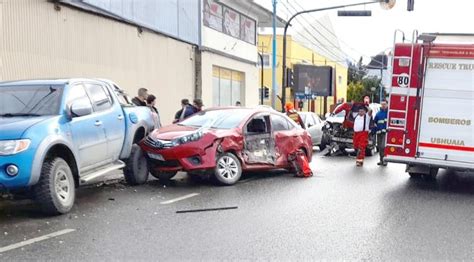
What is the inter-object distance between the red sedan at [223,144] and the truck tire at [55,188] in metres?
2.41

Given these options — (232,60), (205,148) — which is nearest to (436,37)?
(205,148)

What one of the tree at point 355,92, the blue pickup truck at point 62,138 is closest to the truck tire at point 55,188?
the blue pickup truck at point 62,138

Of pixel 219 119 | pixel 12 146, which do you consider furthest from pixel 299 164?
pixel 12 146

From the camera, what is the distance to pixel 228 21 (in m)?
25.4

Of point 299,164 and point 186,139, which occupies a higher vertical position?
point 186,139

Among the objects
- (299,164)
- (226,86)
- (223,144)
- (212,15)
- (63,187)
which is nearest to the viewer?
(63,187)

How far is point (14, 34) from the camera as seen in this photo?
37.9ft

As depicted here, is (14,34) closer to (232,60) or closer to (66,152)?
(66,152)

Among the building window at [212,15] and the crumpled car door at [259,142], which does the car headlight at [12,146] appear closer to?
the crumpled car door at [259,142]

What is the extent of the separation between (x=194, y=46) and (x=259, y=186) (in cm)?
1267

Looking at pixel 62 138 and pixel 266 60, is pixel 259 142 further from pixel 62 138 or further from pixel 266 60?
pixel 266 60

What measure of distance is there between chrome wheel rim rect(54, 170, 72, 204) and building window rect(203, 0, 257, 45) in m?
16.1

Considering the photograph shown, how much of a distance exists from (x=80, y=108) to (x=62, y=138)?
2.34ft

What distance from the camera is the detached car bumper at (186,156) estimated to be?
30.6 feet
